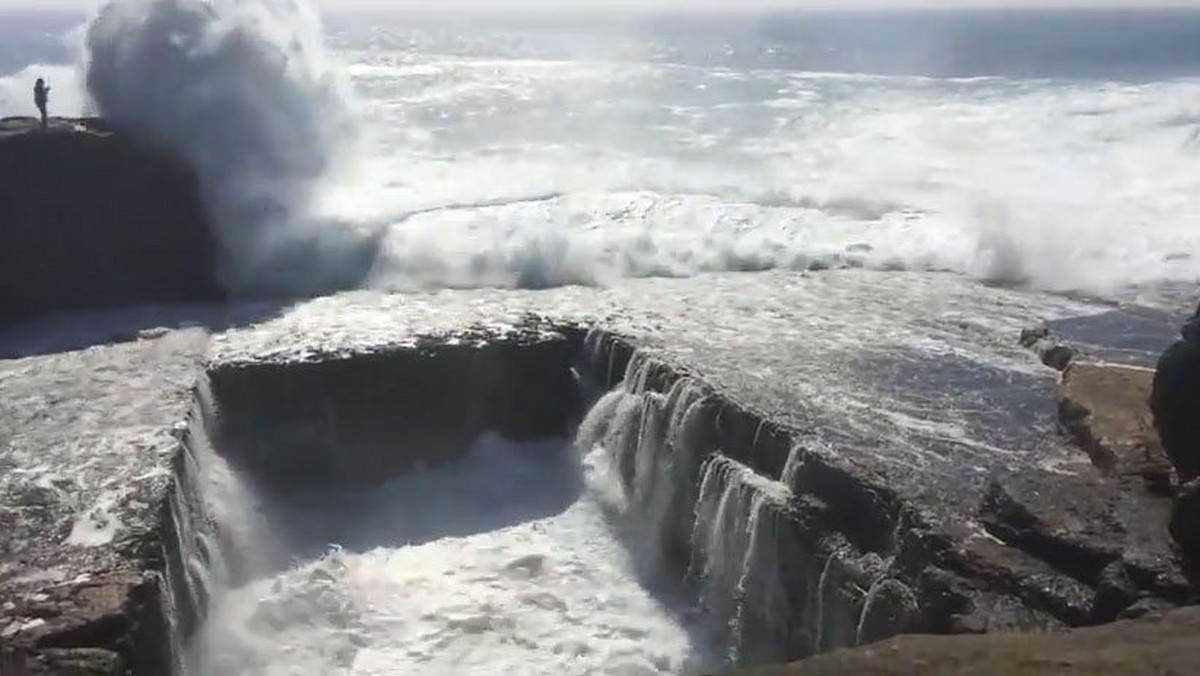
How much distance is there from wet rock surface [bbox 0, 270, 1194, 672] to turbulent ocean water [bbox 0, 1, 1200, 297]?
7.75ft

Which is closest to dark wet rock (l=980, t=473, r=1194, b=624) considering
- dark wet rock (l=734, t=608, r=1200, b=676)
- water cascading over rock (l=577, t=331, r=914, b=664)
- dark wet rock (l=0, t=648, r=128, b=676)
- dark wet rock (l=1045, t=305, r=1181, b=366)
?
water cascading over rock (l=577, t=331, r=914, b=664)

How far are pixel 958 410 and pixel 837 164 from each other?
76.0 ft

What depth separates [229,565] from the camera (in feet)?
48.4

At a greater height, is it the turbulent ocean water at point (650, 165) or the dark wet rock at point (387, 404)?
the turbulent ocean water at point (650, 165)

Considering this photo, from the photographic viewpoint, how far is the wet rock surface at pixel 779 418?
36.7 ft

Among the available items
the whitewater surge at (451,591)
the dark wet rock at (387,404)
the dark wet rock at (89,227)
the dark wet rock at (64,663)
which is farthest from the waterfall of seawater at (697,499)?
the dark wet rock at (89,227)

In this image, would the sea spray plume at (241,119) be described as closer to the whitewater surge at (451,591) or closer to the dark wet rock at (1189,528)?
the whitewater surge at (451,591)

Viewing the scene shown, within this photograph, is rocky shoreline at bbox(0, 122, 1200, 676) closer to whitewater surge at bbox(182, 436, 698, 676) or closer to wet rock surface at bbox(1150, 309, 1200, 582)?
wet rock surface at bbox(1150, 309, 1200, 582)

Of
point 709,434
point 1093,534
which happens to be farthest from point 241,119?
point 1093,534

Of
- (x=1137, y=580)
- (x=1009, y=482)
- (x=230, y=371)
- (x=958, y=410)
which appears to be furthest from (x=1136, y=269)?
(x=230, y=371)

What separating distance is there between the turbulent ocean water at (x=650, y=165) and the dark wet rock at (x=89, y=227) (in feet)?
3.69

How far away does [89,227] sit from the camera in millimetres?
22203

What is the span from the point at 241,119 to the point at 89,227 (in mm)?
5079

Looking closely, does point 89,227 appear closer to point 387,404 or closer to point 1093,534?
point 387,404
